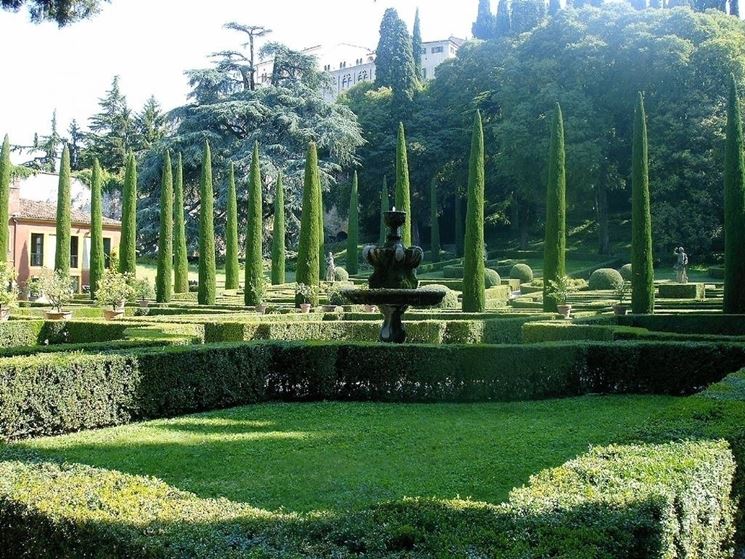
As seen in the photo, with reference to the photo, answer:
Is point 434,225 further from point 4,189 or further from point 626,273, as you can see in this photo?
point 4,189

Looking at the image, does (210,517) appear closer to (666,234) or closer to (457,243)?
(666,234)

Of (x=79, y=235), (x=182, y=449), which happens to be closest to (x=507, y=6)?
(x=79, y=235)

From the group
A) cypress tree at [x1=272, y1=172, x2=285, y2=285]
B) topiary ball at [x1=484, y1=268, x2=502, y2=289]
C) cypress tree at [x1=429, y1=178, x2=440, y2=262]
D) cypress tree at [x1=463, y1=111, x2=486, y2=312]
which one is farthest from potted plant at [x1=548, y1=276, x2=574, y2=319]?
cypress tree at [x1=429, y1=178, x2=440, y2=262]

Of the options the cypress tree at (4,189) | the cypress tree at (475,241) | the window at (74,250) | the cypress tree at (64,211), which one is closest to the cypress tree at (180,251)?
the cypress tree at (64,211)

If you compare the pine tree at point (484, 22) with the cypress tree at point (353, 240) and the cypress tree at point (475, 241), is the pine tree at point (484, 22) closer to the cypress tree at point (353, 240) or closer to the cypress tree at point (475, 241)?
the cypress tree at point (353, 240)

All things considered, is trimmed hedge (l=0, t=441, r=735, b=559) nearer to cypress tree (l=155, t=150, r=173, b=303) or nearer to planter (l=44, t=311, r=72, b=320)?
planter (l=44, t=311, r=72, b=320)

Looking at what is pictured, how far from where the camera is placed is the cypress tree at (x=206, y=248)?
2959 centimetres

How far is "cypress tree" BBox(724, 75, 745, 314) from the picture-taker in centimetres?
2028

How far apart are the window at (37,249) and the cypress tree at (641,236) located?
30.4 m

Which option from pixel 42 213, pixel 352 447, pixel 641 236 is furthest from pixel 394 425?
pixel 42 213

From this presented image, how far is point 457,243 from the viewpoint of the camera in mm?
53625

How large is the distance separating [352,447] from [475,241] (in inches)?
673

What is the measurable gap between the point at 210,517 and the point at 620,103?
144 ft

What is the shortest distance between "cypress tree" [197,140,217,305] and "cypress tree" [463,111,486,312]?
11.1 metres
